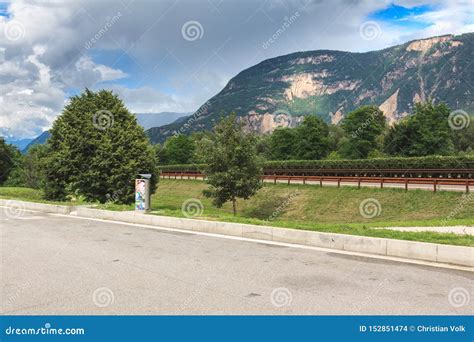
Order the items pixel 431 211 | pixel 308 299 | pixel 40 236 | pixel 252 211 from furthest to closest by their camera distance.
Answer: pixel 252 211 → pixel 431 211 → pixel 40 236 → pixel 308 299

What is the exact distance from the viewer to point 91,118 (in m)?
33.2

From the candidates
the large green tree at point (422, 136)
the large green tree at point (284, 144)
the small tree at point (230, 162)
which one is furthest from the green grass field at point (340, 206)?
the large green tree at point (284, 144)

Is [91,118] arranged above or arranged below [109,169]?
above

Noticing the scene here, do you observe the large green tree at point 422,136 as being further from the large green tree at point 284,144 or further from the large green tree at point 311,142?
the large green tree at point 284,144

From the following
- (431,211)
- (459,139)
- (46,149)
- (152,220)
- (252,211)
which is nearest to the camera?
(152,220)

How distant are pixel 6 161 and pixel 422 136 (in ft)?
257

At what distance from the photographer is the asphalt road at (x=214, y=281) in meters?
5.86

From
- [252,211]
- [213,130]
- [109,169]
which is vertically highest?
[213,130]

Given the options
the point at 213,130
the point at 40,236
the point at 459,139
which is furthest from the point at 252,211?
the point at 459,139

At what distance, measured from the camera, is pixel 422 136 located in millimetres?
63469

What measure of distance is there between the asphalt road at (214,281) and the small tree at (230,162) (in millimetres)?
21164

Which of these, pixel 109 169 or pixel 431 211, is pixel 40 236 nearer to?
pixel 109 169
